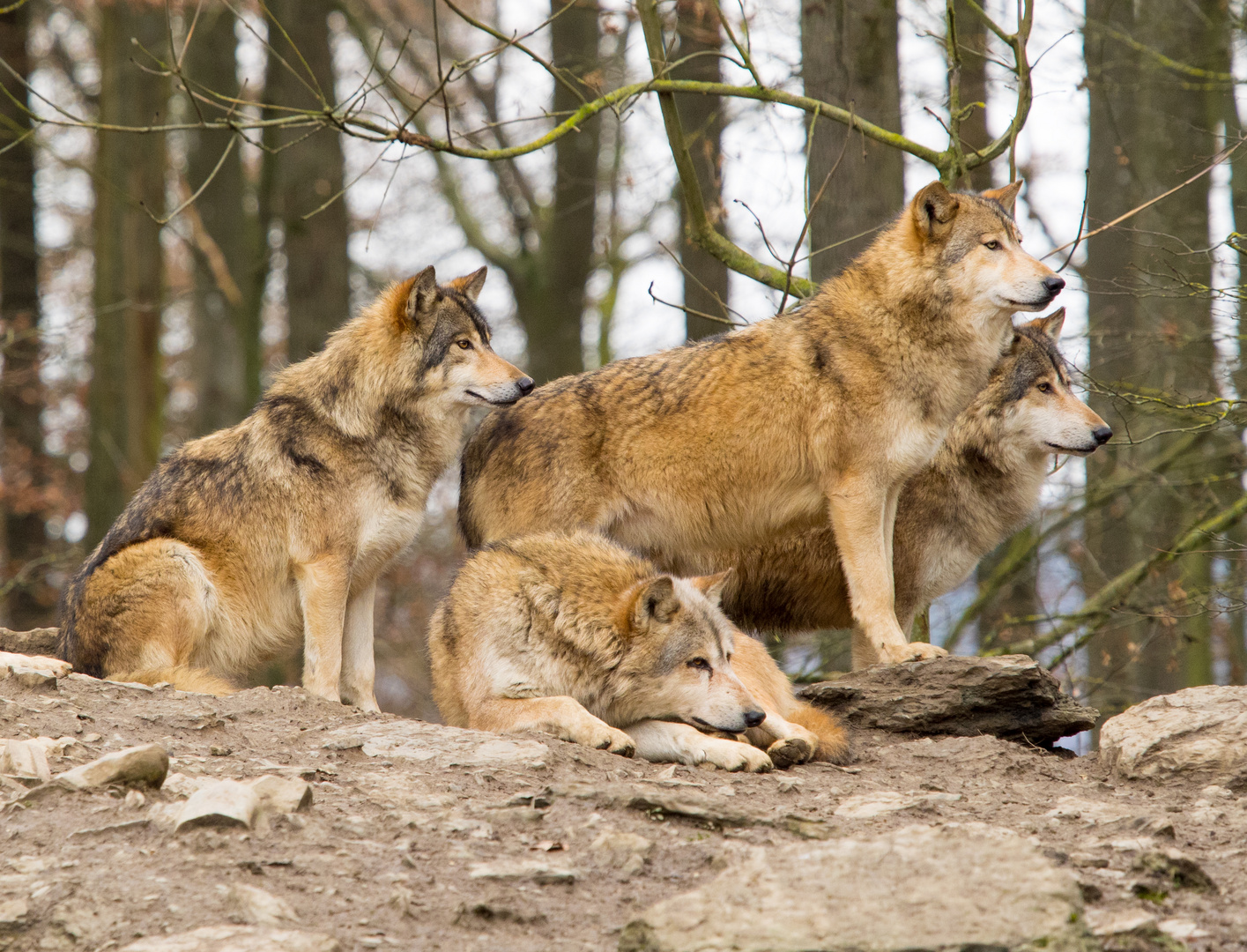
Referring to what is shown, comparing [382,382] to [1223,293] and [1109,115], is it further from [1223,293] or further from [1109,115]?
[1109,115]

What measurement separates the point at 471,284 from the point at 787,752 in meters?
3.55

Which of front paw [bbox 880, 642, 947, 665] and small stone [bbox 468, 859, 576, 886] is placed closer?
small stone [bbox 468, 859, 576, 886]

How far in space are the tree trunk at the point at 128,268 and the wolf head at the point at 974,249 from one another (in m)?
10.1

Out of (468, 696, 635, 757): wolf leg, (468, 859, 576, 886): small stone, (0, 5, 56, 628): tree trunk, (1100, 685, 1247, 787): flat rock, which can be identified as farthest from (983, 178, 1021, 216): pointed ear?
(0, 5, 56, 628): tree trunk

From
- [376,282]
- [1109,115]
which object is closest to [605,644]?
[1109,115]

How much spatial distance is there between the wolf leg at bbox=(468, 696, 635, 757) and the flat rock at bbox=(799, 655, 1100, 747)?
161 centimetres

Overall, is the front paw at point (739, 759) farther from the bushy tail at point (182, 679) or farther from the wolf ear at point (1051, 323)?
the wolf ear at point (1051, 323)

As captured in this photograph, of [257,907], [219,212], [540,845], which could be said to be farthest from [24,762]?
[219,212]

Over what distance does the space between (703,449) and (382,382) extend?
1.96 meters

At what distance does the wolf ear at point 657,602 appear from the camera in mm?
5902

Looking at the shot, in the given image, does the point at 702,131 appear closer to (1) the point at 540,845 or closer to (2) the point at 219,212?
(1) the point at 540,845

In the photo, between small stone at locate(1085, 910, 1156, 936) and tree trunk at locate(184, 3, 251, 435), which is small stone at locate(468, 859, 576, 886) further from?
tree trunk at locate(184, 3, 251, 435)

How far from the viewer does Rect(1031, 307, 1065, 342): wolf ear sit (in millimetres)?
8141

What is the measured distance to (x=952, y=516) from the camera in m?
7.93
